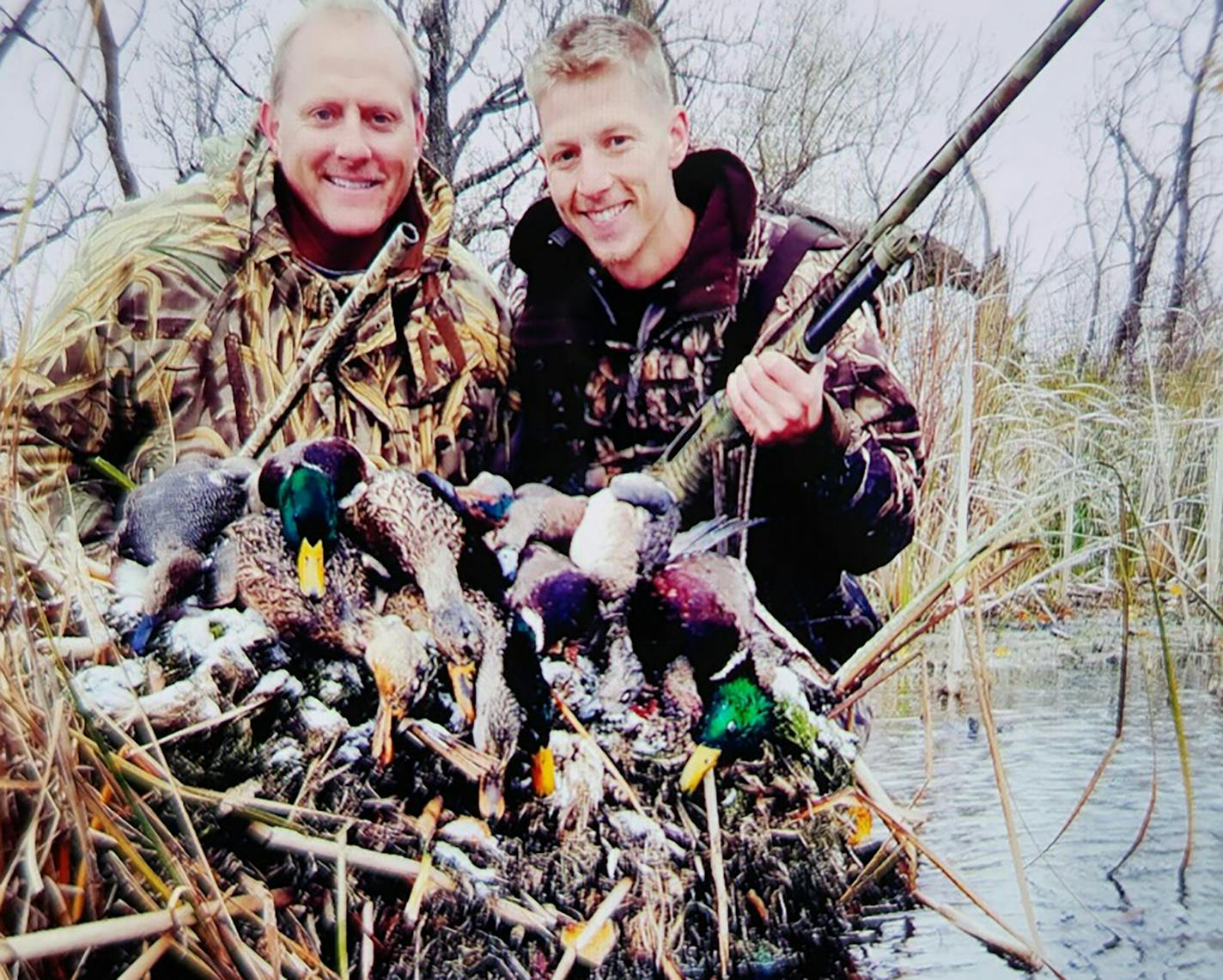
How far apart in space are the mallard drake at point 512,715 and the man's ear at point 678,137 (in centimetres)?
79

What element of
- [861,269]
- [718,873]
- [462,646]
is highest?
[861,269]

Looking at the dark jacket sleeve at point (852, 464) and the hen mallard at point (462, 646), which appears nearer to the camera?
the hen mallard at point (462, 646)

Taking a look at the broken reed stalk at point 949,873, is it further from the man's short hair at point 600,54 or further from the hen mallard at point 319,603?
the man's short hair at point 600,54

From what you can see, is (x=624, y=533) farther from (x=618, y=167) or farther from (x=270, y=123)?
(x=270, y=123)

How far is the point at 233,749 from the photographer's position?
1801 mm

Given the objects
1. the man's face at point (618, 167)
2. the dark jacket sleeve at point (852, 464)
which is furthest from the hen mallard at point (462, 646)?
the man's face at point (618, 167)

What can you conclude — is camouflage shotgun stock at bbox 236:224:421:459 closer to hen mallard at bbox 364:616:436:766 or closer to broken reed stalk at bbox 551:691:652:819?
hen mallard at bbox 364:616:436:766

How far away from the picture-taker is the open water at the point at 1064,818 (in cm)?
198

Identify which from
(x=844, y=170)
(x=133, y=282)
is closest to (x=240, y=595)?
(x=133, y=282)

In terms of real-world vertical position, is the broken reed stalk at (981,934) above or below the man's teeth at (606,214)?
below

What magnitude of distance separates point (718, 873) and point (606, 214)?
1090 millimetres

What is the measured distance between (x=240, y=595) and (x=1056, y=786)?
1359 millimetres

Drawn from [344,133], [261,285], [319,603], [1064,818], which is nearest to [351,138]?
[344,133]

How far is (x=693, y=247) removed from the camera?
6.64 feet
